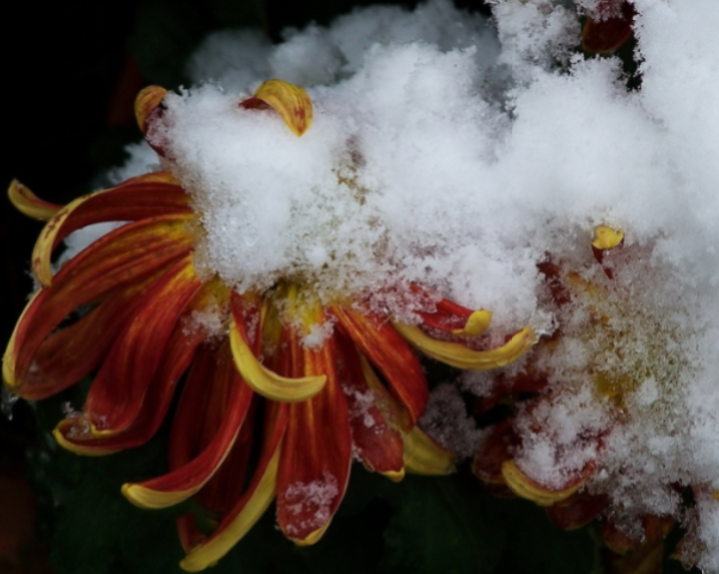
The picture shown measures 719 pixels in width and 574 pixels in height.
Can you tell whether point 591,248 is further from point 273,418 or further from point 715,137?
point 273,418

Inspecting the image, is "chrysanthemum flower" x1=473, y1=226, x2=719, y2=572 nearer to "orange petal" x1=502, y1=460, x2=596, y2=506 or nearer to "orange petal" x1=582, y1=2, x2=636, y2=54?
"orange petal" x1=502, y1=460, x2=596, y2=506

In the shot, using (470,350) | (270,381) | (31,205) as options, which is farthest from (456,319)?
(31,205)

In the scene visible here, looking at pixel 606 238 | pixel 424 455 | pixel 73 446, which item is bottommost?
pixel 73 446

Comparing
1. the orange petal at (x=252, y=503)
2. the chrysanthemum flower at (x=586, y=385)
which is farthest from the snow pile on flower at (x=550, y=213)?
the orange petal at (x=252, y=503)

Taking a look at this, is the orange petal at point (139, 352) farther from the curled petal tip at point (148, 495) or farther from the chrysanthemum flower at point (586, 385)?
the chrysanthemum flower at point (586, 385)

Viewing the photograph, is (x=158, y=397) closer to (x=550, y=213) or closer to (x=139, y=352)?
(x=139, y=352)

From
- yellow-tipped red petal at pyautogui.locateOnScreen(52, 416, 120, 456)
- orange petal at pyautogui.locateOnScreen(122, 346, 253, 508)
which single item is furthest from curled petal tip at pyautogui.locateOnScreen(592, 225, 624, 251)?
yellow-tipped red petal at pyautogui.locateOnScreen(52, 416, 120, 456)
